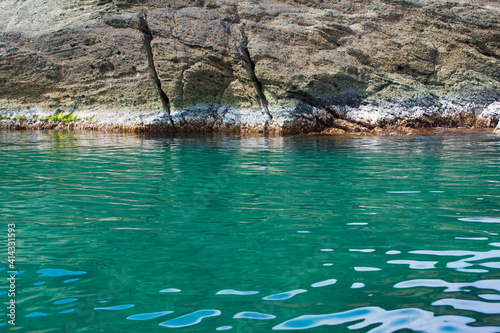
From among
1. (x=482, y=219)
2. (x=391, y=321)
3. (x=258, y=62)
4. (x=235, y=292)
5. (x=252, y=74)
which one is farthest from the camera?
(x=252, y=74)

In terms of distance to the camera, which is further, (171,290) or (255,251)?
(255,251)

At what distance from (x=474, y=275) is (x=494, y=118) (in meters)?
18.5

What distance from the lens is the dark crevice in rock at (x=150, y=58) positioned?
18.3 metres

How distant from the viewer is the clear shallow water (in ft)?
8.14

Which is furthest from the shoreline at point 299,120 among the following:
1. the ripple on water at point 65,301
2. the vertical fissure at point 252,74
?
the ripple on water at point 65,301

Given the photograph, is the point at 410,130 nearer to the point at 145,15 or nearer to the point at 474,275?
the point at 145,15

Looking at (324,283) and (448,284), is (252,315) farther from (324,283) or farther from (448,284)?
(448,284)

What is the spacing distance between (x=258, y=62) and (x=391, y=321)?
17174mm

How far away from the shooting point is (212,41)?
19.2m

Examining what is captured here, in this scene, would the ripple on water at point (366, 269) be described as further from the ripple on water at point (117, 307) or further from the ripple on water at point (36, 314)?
the ripple on water at point (36, 314)

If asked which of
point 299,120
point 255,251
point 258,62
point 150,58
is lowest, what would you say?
point 255,251

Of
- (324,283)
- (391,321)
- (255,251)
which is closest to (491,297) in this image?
(391,321)

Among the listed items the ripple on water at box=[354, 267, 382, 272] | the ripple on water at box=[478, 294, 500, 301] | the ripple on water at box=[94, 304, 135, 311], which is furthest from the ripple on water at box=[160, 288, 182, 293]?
the ripple on water at box=[478, 294, 500, 301]

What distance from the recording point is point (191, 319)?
2.44 meters
